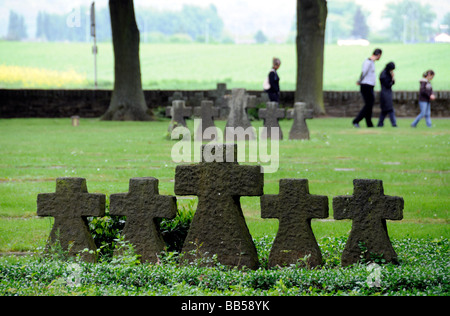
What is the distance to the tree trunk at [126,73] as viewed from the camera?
27.8 m

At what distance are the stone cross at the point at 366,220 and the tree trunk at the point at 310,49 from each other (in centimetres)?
2225

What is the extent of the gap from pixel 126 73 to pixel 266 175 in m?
16.3

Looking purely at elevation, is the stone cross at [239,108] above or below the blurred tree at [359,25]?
below

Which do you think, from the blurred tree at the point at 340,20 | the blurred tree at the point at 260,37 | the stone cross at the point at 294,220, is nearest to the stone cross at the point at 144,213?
the stone cross at the point at 294,220

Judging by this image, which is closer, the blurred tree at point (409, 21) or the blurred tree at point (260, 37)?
the blurred tree at point (409, 21)

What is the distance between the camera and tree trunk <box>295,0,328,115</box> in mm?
28297

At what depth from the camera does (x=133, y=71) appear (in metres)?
28.2

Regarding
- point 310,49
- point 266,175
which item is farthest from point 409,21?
point 266,175

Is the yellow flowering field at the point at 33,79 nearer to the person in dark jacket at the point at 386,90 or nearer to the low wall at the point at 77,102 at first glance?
the low wall at the point at 77,102

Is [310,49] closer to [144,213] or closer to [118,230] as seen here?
[118,230]

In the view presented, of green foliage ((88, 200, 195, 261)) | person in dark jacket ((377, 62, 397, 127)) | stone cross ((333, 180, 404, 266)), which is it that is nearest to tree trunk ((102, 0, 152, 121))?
person in dark jacket ((377, 62, 397, 127))

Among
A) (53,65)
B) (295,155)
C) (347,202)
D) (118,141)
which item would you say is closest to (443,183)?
(295,155)

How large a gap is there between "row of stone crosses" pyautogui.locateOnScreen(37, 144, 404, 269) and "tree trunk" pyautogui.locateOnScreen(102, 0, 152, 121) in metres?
21.3

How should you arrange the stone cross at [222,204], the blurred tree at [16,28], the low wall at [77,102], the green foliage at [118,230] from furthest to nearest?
1. the blurred tree at [16,28]
2. the low wall at [77,102]
3. the green foliage at [118,230]
4. the stone cross at [222,204]
